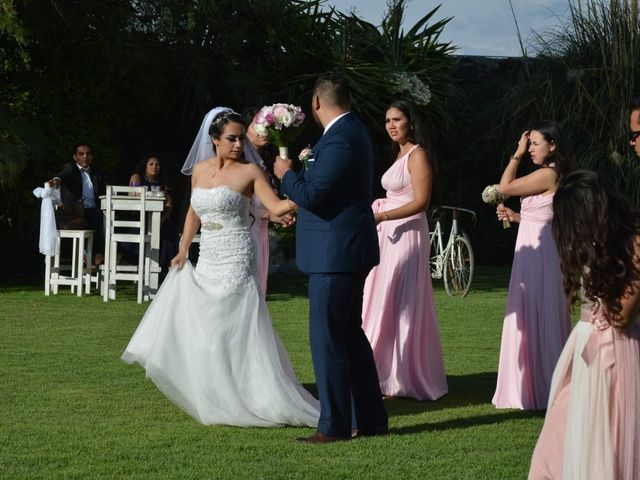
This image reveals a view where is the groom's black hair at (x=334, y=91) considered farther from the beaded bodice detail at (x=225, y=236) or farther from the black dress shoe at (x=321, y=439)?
the black dress shoe at (x=321, y=439)

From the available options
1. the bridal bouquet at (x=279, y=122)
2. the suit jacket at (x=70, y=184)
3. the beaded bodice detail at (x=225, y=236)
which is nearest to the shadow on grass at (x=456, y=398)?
the beaded bodice detail at (x=225, y=236)

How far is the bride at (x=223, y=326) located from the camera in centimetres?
737

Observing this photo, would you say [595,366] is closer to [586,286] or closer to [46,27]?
[586,286]

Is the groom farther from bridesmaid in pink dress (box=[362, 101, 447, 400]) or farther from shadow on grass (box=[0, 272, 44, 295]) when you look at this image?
shadow on grass (box=[0, 272, 44, 295])

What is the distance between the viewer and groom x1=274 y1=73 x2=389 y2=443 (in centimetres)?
650

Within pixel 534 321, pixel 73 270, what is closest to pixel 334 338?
pixel 534 321

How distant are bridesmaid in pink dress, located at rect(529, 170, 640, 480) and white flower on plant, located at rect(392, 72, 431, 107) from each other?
13.2 m

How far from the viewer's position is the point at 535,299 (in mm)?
8242

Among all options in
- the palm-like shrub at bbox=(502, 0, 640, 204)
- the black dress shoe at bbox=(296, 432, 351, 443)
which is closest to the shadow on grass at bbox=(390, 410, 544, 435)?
the black dress shoe at bbox=(296, 432, 351, 443)

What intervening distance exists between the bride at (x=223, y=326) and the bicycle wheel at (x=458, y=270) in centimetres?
955

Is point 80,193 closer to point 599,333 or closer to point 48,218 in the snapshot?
point 48,218

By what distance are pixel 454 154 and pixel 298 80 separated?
4.24m

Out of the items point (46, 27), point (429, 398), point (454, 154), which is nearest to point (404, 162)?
point (429, 398)

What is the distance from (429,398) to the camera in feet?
27.8
